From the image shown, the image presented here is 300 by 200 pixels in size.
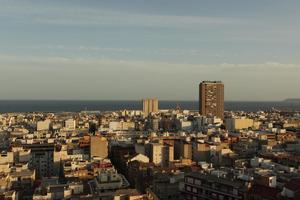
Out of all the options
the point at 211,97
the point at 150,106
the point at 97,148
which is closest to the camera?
the point at 97,148

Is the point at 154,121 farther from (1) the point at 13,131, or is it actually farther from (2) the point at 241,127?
(1) the point at 13,131

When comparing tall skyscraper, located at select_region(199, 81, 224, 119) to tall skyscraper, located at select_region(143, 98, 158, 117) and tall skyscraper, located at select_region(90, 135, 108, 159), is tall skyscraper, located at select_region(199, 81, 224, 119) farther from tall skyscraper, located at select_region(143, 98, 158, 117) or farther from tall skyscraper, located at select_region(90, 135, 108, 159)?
tall skyscraper, located at select_region(90, 135, 108, 159)

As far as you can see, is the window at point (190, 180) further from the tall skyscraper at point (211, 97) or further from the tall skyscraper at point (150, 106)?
the tall skyscraper at point (150, 106)

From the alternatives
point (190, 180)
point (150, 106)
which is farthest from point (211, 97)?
point (190, 180)

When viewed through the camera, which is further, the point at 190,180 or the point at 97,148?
the point at 97,148

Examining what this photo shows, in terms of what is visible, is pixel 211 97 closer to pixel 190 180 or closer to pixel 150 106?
pixel 150 106

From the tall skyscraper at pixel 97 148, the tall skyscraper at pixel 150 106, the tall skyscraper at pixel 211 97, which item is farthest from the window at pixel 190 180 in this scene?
the tall skyscraper at pixel 150 106

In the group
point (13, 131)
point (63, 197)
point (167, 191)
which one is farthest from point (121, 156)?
point (13, 131)

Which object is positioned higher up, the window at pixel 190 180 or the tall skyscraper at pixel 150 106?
the tall skyscraper at pixel 150 106

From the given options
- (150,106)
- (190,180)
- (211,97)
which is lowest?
(190,180)
